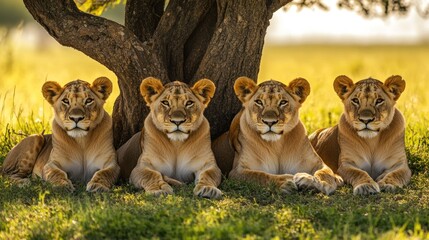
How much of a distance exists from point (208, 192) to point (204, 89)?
957 mm

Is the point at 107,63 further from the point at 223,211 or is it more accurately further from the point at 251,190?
the point at 223,211

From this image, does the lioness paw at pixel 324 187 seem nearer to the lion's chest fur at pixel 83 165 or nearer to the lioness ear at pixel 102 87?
the lion's chest fur at pixel 83 165

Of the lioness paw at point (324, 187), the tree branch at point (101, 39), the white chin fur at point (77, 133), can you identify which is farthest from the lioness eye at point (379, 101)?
the white chin fur at point (77, 133)

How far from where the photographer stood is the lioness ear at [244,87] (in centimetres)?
745

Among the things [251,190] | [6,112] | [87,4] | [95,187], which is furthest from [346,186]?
[6,112]

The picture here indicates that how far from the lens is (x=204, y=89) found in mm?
7453

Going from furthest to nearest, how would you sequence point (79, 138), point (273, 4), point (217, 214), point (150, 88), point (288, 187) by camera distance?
point (273, 4) < point (79, 138) < point (150, 88) < point (288, 187) < point (217, 214)

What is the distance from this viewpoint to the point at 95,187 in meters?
7.07

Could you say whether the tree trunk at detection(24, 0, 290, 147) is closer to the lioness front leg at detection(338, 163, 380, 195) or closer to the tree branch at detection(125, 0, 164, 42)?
the tree branch at detection(125, 0, 164, 42)

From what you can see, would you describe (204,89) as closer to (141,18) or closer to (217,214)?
A: (141,18)

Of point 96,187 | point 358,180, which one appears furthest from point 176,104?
point 358,180

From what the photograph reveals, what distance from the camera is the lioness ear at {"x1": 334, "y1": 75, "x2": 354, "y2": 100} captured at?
757 cm

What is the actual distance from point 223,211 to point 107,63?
2.39m

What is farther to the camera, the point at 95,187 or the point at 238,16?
the point at 238,16
